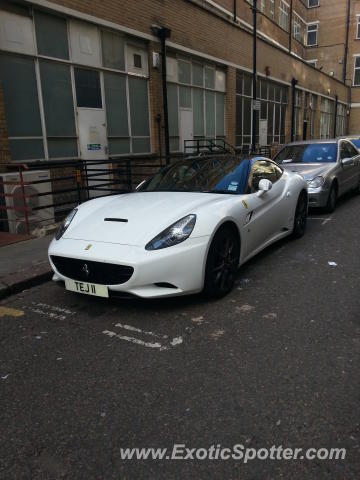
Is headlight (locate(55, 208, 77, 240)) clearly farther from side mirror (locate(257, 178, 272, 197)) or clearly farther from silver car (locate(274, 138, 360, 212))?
silver car (locate(274, 138, 360, 212))

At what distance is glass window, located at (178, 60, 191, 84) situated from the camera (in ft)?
46.4

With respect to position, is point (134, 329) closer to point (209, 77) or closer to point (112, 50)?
point (112, 50)

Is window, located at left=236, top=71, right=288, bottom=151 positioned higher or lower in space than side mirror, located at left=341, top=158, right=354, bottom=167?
higher

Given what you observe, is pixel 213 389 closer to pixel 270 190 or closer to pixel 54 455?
pixel 54 455

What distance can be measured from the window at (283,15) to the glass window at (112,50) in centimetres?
2160

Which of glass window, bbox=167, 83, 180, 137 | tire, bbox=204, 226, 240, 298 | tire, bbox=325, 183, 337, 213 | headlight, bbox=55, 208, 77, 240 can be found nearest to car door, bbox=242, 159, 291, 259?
tire, bbox=204, 226, 240, 298

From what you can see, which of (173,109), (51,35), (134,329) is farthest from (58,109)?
(134,329)

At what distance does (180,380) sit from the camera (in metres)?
2.87

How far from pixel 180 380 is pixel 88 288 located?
1.43 meters

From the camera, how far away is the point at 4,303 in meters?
4.45

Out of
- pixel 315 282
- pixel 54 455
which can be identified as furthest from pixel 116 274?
pixel 315 282

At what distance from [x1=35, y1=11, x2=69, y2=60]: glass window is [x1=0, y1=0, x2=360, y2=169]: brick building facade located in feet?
0.08

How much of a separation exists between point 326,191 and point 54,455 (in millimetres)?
7604

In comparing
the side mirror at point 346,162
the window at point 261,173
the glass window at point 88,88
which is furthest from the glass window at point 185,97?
the window at point 261,173
